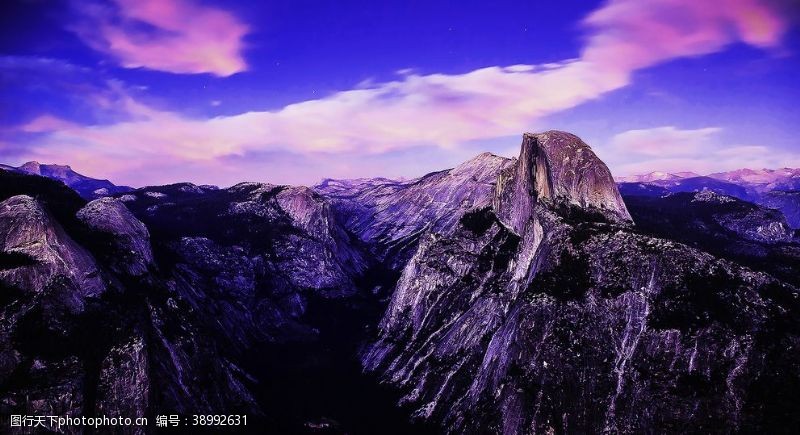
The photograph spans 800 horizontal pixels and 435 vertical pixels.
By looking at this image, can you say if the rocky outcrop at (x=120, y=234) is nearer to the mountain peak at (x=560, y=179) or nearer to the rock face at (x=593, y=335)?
the rock face at (x=593, y=335)

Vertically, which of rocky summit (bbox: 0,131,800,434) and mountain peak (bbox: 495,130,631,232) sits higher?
mountain peak (bbox: 495,130,631,232)

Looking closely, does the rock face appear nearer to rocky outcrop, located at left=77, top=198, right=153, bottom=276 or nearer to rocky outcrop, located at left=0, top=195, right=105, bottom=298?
rocky outcrop, located at left=77, top=198, right=153, bottom=276

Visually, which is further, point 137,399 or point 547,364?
point 547,364

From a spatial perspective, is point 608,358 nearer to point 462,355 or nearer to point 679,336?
point 679,336

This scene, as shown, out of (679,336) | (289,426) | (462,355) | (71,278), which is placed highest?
(71,278)

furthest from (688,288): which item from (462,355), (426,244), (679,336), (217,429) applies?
(217,429)

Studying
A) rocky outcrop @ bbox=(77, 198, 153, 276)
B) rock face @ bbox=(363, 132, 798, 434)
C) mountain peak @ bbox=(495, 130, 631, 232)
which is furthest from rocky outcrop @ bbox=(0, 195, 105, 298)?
mountain peak @ bbox=(495, 130, 631, 232)
